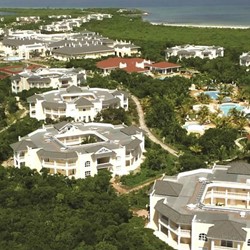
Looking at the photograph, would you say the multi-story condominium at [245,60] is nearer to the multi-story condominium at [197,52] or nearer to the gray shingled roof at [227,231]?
the multi-story condominium at [197,52]

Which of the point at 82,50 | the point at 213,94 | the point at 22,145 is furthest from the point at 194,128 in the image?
the point at 82,50

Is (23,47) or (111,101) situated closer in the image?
(111,101)

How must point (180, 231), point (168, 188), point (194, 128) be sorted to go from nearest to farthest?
1. point (180, 231)
2. point (168, 188)
3. point (194, 128)

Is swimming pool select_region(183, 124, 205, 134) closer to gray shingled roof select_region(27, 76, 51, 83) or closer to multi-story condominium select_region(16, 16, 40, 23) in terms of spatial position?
Result: gray shingled roof select_region(27, 76, 51, 83)

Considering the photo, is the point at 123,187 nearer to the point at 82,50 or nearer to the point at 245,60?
the point at 245,60

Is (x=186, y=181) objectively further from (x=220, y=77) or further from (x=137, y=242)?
(x=220, y=77)

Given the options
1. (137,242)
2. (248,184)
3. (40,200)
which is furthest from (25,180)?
(248,184)
